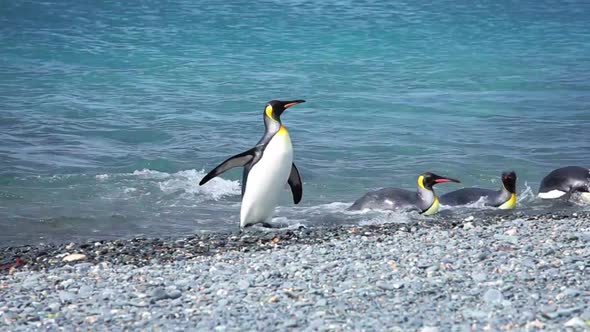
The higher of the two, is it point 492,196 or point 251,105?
point 492,196

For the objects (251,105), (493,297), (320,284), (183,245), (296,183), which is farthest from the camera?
(251,105)

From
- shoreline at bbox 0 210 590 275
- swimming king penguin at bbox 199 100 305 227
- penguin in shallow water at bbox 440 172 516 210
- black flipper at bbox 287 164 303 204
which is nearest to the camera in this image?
shoreline at bbox 0 210 590 275

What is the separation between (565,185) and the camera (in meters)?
9.62

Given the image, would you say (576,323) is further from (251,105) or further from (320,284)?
(251,105)

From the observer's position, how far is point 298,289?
17.8ft

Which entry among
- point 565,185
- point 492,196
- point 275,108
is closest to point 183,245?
point 275,108

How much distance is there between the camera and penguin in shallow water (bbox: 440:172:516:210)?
9.36 meters

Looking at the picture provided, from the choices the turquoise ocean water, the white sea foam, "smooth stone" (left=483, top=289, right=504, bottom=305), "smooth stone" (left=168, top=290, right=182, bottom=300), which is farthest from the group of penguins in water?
"smooth stone" (left=483, top=289, right=504, bottom=305)

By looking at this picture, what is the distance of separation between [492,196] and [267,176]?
2118mm

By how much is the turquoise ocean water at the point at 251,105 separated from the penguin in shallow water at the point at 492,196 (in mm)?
296

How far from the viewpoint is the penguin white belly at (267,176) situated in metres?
8.56

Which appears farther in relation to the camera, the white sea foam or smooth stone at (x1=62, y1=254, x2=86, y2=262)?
the white sea foam

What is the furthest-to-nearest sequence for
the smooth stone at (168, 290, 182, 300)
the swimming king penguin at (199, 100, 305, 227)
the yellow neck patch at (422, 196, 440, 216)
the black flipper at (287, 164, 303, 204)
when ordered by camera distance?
the yellow neck patch at (422, 196, 440, 216) < the black flipper at (287, 164, 303, 204) < the swimming king penguin at (199, 100, 305, 227) < the smooth stone at (168, 290, 182, 300)

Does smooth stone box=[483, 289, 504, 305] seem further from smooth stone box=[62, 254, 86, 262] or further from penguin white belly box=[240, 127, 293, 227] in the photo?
penguin white belly box=[240, 127, 293, 227]
